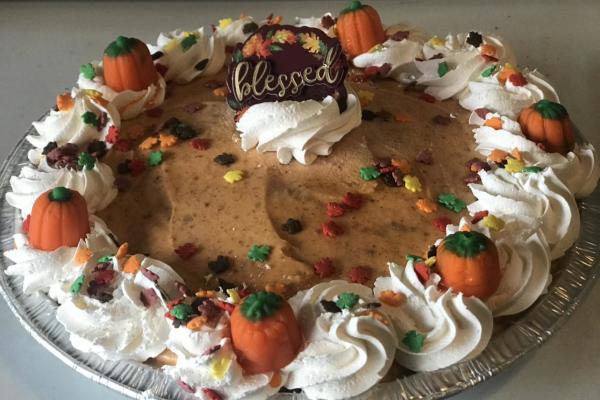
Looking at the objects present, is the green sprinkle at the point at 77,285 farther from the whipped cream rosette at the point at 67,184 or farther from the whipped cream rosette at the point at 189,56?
the whipped cream rosette at the point at 189,56

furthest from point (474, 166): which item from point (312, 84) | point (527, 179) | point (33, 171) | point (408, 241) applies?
point (33, 171)

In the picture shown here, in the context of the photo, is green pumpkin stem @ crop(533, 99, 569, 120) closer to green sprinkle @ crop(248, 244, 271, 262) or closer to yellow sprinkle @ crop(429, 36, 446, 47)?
yellow sprinkle @ crop(429, 36, 446, 47)

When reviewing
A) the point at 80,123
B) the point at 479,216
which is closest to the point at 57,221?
the point at 80,123

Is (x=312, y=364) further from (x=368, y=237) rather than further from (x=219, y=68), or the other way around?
(x=219, y=68)

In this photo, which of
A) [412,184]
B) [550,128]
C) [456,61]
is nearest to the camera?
[412,184]

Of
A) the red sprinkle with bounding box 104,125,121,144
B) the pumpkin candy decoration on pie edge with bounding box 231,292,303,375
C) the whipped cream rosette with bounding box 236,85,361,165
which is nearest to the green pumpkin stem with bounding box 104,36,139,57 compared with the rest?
the red sprinkle with bounding box 104,125,121,144

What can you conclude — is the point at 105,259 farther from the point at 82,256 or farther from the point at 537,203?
the point at 537,203

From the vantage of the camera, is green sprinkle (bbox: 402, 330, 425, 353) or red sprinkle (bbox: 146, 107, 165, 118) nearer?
green sprinkle (bbox: 402, 330, 425, 353)
